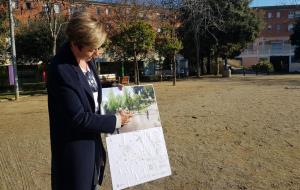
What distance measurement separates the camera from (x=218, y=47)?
44.2m

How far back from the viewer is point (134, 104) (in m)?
3.61

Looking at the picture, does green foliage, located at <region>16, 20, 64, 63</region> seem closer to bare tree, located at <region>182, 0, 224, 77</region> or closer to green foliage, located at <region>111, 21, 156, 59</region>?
green foliage, located at <region>111, 21, 156, 59</region>

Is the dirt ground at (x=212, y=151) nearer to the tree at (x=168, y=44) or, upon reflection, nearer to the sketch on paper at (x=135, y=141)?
the sketch on paper at (x=135, y=141)

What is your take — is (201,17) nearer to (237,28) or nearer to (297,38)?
(237,28)

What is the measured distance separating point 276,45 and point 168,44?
4637 cm

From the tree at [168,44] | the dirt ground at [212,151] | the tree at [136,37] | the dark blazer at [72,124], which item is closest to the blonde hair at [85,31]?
the dark blazer at [72,124]

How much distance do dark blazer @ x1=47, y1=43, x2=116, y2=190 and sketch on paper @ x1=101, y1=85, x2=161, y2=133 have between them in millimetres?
512

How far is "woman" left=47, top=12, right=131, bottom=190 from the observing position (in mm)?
2645

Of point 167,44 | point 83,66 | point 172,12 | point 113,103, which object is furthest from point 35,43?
point 83,66

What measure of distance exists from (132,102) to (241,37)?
1663 inches

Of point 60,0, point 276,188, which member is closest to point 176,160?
point 276,188

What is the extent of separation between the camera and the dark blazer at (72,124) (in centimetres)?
265

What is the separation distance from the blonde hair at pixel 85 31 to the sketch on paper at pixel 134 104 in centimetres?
72

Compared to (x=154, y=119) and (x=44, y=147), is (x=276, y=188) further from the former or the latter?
(x=44, y=147)
